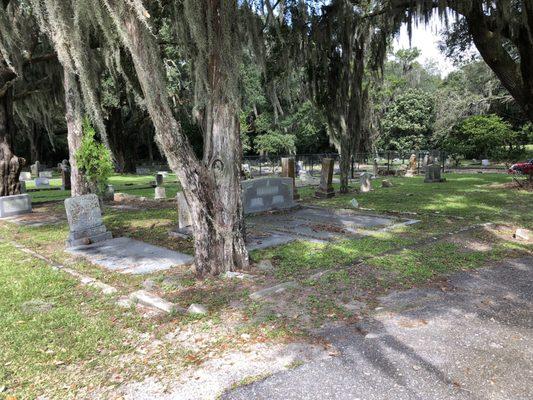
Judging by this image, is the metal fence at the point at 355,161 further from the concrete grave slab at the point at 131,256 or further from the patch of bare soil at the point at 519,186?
the concrete grave slab at the point at 131,256

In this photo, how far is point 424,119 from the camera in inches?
1344

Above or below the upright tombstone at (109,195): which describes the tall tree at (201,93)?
above

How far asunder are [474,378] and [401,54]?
46.2 m

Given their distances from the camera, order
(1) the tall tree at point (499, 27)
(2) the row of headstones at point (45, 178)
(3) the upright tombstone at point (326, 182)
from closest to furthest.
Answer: (1) the tall tree at point (499, 27) < (3) the upright tombstone at point (326, 182) < (2) the row of headstones at point (45, 178)

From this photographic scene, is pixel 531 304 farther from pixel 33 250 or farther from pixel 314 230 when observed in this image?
pixel 33 250

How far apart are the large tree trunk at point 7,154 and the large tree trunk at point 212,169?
925cm

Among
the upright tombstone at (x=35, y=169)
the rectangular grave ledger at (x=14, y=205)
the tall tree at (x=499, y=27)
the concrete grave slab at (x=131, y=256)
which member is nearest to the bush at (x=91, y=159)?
the concrete grave slab at (x=131, y=256)

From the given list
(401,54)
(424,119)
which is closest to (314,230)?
(424,119)

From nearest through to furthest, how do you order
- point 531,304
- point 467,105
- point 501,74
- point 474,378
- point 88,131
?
1. point 474,378
2. point 531,304
3. point 88,131
4. point 501,74
5. point 467,105

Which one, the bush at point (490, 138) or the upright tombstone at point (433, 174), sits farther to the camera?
the bush at point (490, 138)

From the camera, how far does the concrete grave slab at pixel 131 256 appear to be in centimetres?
632

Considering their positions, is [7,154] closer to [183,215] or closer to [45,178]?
[183,215]

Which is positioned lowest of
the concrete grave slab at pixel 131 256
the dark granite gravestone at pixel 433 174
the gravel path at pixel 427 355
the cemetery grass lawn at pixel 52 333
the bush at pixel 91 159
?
the gravel path at pixel 427 355

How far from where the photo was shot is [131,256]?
699cm
